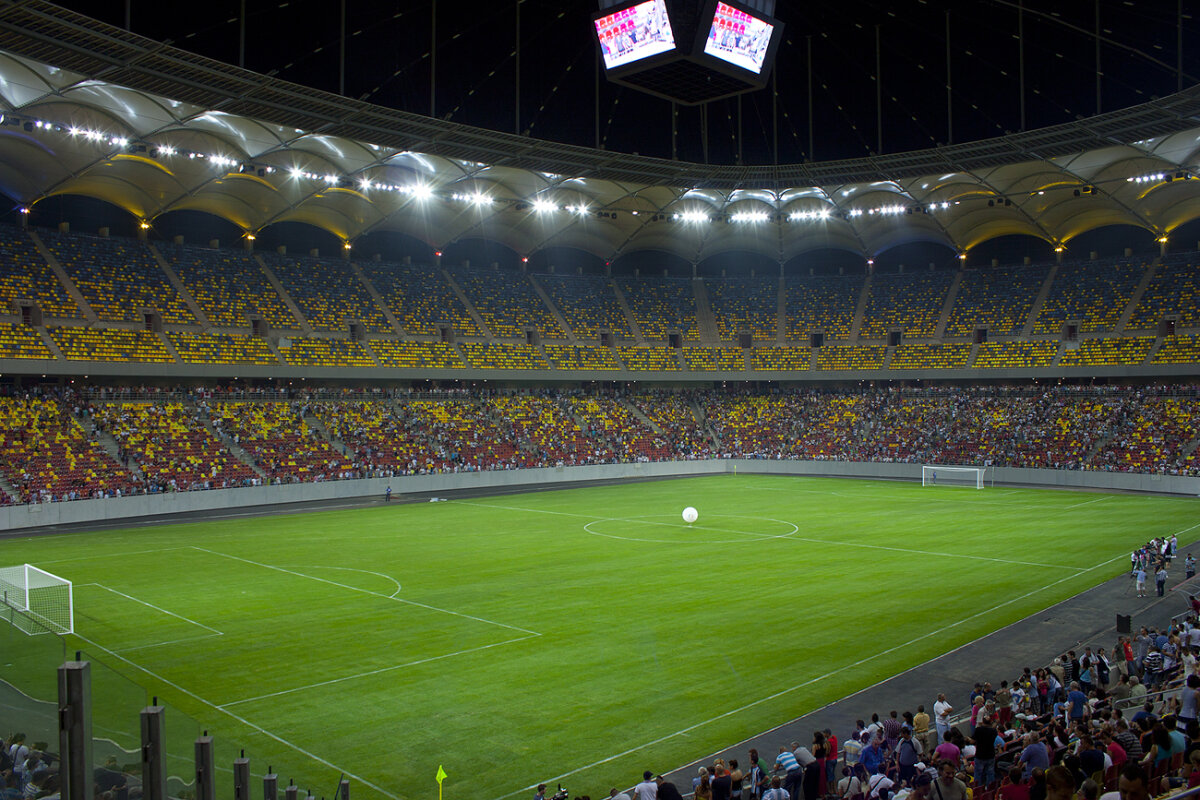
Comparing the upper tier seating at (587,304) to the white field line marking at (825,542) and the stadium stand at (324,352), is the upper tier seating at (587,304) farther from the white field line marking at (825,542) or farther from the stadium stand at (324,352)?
the white field line marking at (825,542)

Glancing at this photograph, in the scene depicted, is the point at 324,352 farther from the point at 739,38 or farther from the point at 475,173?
the point at 739,38

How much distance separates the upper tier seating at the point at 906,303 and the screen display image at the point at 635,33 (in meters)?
57.7

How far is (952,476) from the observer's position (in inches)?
2381

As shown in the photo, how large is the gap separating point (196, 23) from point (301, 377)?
25492 millimetres

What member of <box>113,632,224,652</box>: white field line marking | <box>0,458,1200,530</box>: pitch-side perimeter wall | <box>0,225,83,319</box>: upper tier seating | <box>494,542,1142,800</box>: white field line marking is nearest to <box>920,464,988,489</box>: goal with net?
<box>0,458,1200,530</box>: pitch-side perimeter wall

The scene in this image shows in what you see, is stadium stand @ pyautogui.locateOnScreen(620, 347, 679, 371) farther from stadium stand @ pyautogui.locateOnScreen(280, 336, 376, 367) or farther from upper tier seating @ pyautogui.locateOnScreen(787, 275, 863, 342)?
stadium stand @ pyautogui.locateOnScreen(280, 336, 376, 367)

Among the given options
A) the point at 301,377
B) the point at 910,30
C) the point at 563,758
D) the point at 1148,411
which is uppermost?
the point at 910,30

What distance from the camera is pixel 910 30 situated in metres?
48.0

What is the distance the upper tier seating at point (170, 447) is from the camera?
158ft

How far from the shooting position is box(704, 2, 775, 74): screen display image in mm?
24000

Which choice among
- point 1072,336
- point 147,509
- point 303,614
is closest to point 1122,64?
point 1072,336

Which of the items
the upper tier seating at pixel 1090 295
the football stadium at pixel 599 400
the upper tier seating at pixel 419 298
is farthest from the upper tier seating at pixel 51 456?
the upper tier seating at pixel 1090 295

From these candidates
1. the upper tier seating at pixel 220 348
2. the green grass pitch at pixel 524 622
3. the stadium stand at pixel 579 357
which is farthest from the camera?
the stadium stand at pixel 579 357

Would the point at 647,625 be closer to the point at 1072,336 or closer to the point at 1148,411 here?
the point at 1148,411
